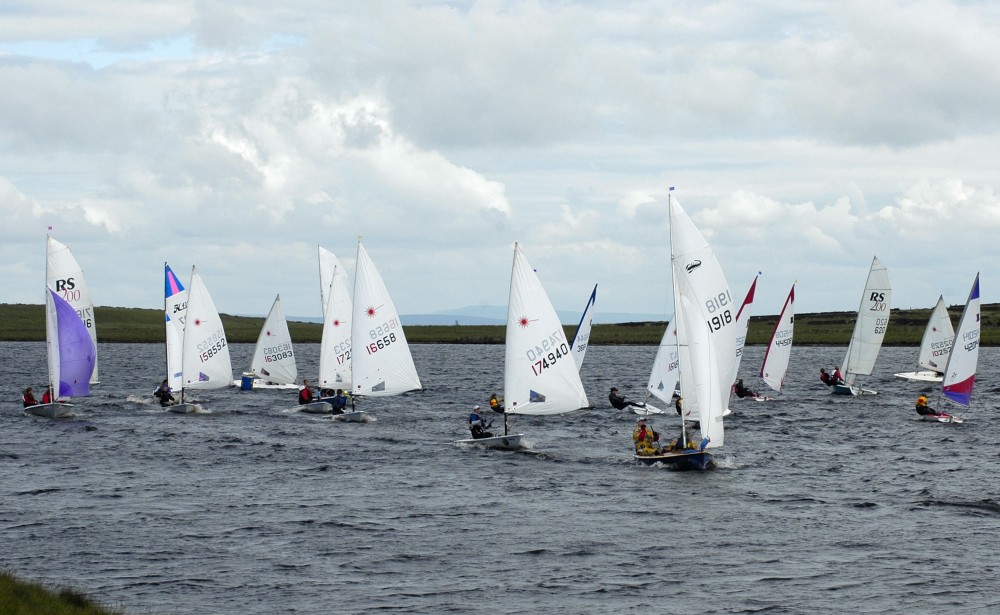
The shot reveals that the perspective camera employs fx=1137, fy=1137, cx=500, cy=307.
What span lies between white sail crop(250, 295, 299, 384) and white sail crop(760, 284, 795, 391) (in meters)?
31.5

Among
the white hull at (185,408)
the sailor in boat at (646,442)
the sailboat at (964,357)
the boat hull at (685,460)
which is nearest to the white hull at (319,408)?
the white hull at (185,408)

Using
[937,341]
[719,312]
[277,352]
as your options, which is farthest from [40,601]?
[937,341]

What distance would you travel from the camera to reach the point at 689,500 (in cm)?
3756

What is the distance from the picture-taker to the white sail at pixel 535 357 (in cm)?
4478

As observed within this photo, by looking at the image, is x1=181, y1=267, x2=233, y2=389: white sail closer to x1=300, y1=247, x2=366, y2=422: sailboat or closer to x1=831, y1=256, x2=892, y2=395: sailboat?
x1=300, y1=247, x2=366, y2=422: sailboat

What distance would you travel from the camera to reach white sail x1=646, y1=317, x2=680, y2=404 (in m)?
59.4

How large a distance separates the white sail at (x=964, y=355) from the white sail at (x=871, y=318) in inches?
629

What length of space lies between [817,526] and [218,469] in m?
23.0

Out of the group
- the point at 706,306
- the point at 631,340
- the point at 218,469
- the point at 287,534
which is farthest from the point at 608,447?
the point at 631,340

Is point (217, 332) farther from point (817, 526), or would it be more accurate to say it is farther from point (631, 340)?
point (631, 340)

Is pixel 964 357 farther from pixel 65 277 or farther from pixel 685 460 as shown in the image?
pixel 65 277

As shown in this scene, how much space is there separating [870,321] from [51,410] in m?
52.7

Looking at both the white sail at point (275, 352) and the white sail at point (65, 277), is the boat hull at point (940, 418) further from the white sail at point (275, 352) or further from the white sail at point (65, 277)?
the white sail at point (65, 277)

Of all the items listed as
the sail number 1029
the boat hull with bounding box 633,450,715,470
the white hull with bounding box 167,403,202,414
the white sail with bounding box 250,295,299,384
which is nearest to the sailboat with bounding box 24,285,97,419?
the white hull with bounding box 167,403,202,414
